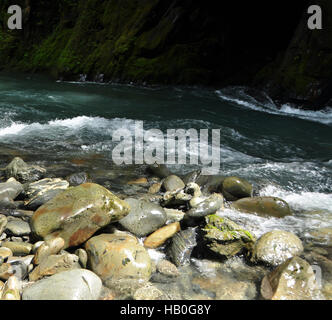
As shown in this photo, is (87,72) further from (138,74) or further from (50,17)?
(50,17)

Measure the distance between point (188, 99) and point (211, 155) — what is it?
20.5ft

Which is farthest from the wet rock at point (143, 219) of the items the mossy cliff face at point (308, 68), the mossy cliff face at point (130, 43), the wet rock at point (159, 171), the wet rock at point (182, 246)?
the mossy cliff face at point (130, 43)

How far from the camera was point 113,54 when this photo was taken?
647 inches

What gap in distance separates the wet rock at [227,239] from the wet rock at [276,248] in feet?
0.36

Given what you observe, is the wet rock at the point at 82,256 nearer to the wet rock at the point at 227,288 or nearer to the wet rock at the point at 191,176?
the wet rock at the point at 227,288

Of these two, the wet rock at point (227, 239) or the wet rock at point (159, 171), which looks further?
the wet rock at point (159, 171)

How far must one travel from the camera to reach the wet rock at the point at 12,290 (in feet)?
8.07

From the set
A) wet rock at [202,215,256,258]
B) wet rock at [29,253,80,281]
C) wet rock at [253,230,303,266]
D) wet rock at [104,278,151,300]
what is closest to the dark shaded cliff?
wet rock at [253,230,303,266]

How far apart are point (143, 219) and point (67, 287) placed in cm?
132

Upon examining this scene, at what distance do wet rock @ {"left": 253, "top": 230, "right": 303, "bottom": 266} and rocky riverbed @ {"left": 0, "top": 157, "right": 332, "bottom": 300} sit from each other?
0.4 inches

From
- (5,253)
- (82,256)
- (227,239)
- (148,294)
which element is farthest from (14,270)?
(227,239)

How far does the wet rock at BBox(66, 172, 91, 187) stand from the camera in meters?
4.79

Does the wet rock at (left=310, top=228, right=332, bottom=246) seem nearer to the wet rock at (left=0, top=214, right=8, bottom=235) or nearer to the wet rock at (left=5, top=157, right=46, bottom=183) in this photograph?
the wet rock at (left=0, top=214, right=8, bottom=235)

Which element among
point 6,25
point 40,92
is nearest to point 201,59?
point 40,92
